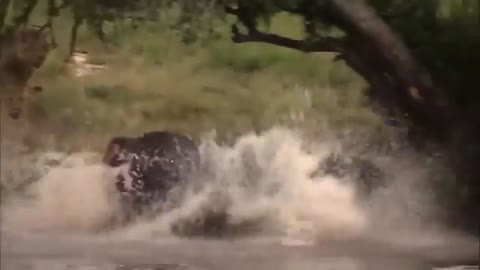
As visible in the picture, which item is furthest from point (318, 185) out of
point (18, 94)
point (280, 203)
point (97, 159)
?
point (18, 94)

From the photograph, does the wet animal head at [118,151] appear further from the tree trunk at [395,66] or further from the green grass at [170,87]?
the tree trunk at [395,66]

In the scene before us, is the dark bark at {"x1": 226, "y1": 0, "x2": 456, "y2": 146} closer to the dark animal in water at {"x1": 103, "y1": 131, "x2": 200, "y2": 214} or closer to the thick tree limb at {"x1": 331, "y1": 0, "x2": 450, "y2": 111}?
the thick tree limb at {"x1": 331, "y1": 0, "x2": 450, "y2": 111}

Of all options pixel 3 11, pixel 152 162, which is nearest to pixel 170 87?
pixel 152 162

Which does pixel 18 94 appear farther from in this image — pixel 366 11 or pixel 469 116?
pixel 469 116

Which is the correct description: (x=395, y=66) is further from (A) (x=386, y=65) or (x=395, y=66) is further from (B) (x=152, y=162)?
(B) (x=152, y=162)

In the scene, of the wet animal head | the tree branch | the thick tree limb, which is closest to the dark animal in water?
the wet animal head

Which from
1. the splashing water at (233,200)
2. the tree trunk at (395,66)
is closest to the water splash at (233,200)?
the splashing water at (233,200)

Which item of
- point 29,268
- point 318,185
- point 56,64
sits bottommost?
point 29,268
